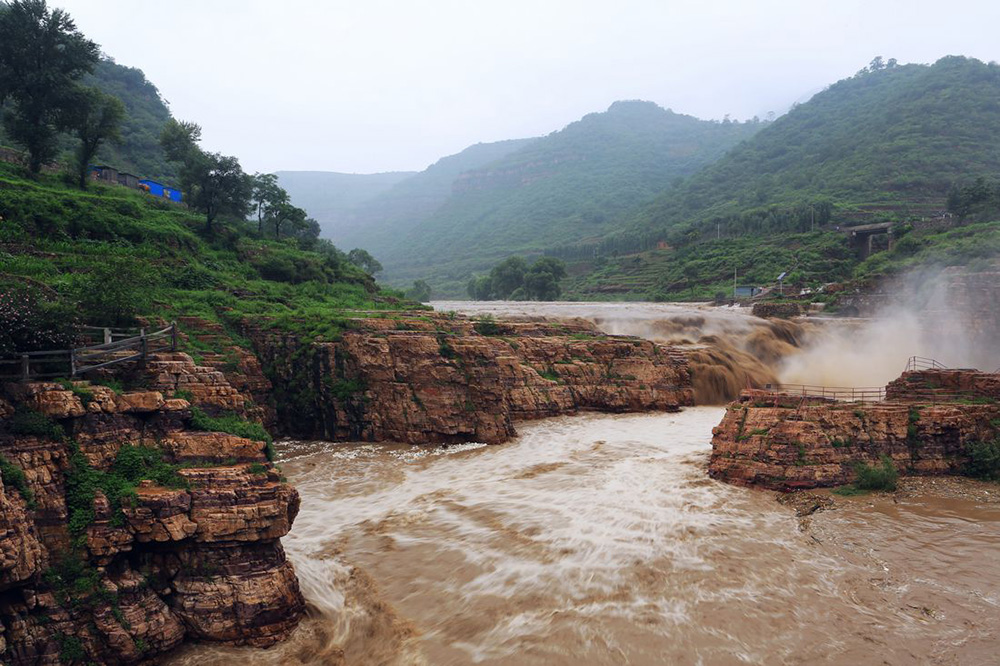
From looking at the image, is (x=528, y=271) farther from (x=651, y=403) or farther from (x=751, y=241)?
(x=651, y=403)

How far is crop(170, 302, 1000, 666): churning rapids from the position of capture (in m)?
8.04

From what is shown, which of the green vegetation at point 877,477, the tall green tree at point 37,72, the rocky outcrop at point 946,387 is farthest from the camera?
the tall green tree at point 37,72

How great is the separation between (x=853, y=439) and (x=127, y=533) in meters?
16.7

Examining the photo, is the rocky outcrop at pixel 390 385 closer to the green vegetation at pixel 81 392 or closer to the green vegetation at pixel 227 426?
the green vegetation at pixel 227 426

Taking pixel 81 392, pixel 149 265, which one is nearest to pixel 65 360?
pixel 81 392

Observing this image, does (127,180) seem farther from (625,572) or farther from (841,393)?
(841,393)

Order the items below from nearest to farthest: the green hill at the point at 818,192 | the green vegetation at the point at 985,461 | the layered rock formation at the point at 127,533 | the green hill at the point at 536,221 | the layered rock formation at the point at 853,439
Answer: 1. the layered rock formation at the point at 127,533
2. the green vegetation at the point at 985,461
3. the layered rock formation at the point at 853,439
4. the green hill at the point at 818,192
5. the green hill at the point at 536,221

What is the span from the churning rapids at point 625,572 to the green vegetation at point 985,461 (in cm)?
60

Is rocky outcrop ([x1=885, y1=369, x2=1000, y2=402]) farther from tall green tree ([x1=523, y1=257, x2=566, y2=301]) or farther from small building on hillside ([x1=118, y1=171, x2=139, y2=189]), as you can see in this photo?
tall green tree ([x1=523, y1=257, x2=566, y2=301])

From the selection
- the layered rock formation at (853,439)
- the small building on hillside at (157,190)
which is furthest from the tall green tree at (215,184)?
the layered rock formation at (853,439)

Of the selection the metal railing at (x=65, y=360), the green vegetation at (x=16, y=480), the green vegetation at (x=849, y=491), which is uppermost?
the metal railing at (x=65, y=360)

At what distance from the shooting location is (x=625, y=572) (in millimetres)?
10305

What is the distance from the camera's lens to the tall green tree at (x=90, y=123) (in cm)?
2711

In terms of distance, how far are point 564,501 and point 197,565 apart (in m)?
9.12
